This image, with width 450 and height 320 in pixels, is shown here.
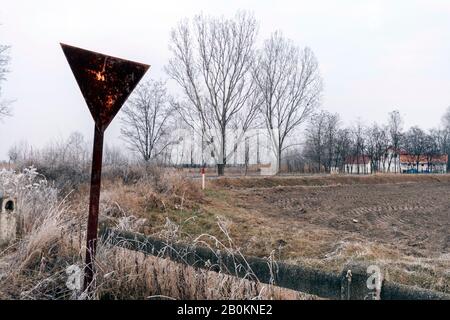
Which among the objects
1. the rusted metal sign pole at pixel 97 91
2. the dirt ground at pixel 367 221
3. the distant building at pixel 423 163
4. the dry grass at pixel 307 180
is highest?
the distant building at pixel 423 163

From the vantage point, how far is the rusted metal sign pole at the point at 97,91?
10.2 feet

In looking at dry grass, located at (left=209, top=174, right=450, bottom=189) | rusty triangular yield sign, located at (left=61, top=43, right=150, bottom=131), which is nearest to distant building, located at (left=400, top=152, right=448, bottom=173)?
dry grass, located at (left=209, top=174, right=450, bottom=189)

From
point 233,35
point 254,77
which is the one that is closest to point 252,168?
point 254,77

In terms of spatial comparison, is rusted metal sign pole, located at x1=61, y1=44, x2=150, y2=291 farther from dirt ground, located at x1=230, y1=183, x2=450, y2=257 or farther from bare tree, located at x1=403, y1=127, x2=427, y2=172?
bare tree, located at x1=403, y1=127, x2=427, y2=172

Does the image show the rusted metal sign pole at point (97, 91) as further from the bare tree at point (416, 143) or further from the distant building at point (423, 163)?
the distant building at point (423, 163)

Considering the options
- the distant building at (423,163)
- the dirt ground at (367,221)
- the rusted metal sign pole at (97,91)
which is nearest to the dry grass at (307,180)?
the dirt ground at (367,221)

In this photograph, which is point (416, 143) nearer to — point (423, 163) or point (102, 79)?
point (423, 163)

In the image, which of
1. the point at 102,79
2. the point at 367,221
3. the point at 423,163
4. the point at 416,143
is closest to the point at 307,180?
the point at 367,221

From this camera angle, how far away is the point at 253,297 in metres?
3.00

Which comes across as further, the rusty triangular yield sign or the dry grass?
the dry grass

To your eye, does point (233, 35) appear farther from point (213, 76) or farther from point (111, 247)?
point (111, 247)

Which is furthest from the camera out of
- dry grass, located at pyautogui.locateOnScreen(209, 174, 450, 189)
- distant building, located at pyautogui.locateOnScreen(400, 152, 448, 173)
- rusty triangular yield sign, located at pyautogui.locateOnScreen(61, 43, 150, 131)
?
distant building, located at pyautogui.locateOnScreen(400, 152, 448, 173)

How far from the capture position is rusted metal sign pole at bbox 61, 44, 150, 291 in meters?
3.11

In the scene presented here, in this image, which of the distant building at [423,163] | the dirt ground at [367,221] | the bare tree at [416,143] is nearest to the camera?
the dirt ground at [367,221]
